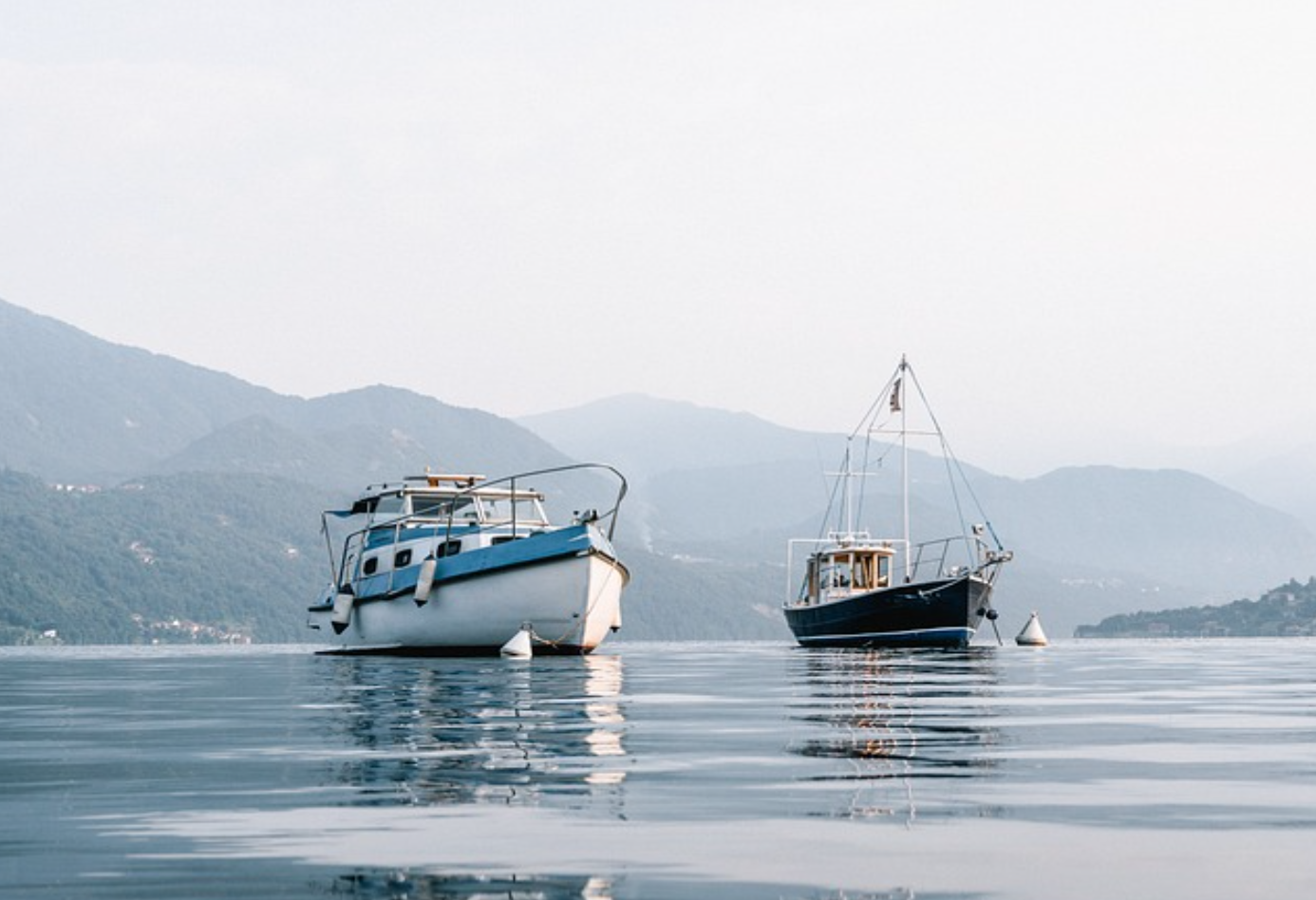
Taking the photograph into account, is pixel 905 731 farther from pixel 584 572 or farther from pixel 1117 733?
pixel 584 572

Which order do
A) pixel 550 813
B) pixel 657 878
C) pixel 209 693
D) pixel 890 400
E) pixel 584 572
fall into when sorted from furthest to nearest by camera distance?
pixel 890 400 < pixel 584 572 < pixel 209 693 < pixel 550 813 < pixel 657 878

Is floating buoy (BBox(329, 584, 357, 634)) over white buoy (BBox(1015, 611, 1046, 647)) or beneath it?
over

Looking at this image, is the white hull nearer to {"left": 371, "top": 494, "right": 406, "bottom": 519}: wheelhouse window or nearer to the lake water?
{"left": 371, "top": 494, "right": 406, "bottom": 519}: wheelhouse window

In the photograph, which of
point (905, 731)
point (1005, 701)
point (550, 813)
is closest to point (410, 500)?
point (1005, 701)

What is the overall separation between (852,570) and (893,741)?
255 ft

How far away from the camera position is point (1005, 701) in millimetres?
26281

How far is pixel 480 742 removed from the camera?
1694 cm

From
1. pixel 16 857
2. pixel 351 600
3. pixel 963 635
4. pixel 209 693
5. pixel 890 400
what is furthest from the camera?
pixel 890 400

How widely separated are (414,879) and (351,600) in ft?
187

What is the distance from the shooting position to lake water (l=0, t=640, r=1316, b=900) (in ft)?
28.2

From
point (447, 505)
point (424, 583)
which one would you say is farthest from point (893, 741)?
point (447, 505)

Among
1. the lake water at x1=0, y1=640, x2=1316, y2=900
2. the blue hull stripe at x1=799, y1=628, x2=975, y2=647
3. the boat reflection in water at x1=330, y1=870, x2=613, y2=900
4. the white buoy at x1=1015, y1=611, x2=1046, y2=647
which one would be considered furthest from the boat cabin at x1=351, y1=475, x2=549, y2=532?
the boat reflection in water at x1=330, y1=870, x2=613, y2=900

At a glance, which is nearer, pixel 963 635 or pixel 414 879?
pixel 414 879

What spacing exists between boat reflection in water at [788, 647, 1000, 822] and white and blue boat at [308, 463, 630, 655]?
23.3 metres
